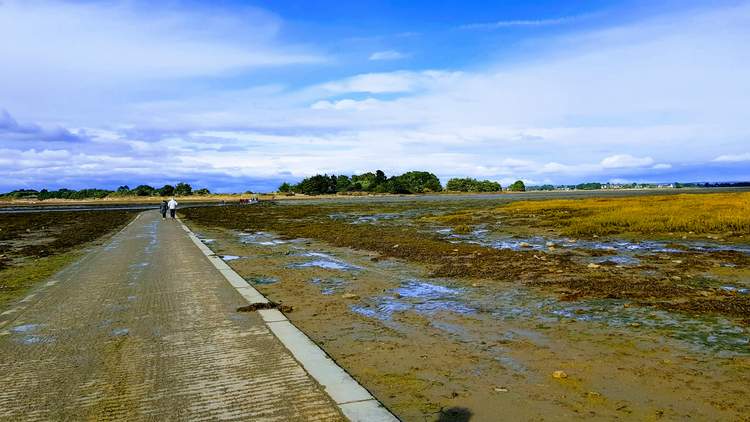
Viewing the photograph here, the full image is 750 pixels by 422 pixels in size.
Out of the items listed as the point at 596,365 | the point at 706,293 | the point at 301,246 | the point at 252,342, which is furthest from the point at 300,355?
the point at 301,246

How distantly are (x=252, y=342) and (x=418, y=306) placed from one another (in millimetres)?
3404

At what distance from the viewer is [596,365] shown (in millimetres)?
5574

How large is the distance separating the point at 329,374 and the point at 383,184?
500 feet

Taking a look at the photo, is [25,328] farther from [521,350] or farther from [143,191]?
[143,191]

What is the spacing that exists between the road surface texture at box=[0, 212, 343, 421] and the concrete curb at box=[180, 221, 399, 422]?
103 millimetres

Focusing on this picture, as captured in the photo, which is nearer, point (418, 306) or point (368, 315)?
point (368, 315)

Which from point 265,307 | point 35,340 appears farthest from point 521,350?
point 35,340

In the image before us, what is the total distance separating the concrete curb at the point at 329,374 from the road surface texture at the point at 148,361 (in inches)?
4.1

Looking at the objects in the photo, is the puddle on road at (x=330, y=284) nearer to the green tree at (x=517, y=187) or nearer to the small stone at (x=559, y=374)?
the small stone at (x=559, y=374)

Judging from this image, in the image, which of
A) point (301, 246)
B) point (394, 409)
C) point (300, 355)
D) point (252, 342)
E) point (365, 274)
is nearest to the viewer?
point (394, 409)

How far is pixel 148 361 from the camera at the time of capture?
18.5 ft

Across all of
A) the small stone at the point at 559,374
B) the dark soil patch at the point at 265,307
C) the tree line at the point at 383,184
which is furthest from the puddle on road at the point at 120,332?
the tree line at the point at 383,184

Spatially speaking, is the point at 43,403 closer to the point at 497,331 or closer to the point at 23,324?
the point at 23,324

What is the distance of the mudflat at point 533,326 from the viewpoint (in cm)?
468
